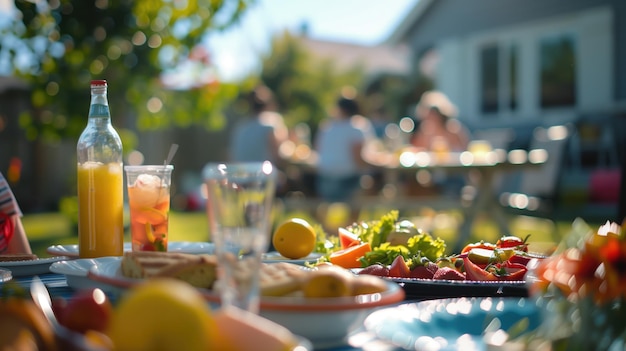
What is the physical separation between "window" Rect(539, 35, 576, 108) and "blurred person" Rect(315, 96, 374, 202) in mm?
6944

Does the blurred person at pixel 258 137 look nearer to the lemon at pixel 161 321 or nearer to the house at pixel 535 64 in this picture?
the house at pixel 535 64

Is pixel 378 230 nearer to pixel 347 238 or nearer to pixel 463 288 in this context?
pixel 347 238

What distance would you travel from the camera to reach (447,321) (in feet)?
3.59

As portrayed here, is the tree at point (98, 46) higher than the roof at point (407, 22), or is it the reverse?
the roof at point (407, 22)

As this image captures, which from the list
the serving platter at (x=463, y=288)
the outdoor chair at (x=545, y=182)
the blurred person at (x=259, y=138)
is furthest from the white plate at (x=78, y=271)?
the blurred person at (x=259, y=138)

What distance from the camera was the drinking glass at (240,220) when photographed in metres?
0.86

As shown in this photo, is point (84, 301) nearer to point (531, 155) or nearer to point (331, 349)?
Result: point (331, 349)

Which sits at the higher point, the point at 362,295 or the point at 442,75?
the point at 442,75

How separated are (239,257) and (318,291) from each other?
221 mm

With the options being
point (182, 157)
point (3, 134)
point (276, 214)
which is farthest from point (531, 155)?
point (182, 157)

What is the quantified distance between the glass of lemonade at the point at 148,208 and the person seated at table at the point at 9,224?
0.71 m

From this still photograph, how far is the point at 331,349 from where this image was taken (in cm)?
102

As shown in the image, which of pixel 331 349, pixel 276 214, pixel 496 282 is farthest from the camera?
pixel 276 214

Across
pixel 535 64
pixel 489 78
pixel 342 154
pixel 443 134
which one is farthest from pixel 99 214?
pixel 489 78
